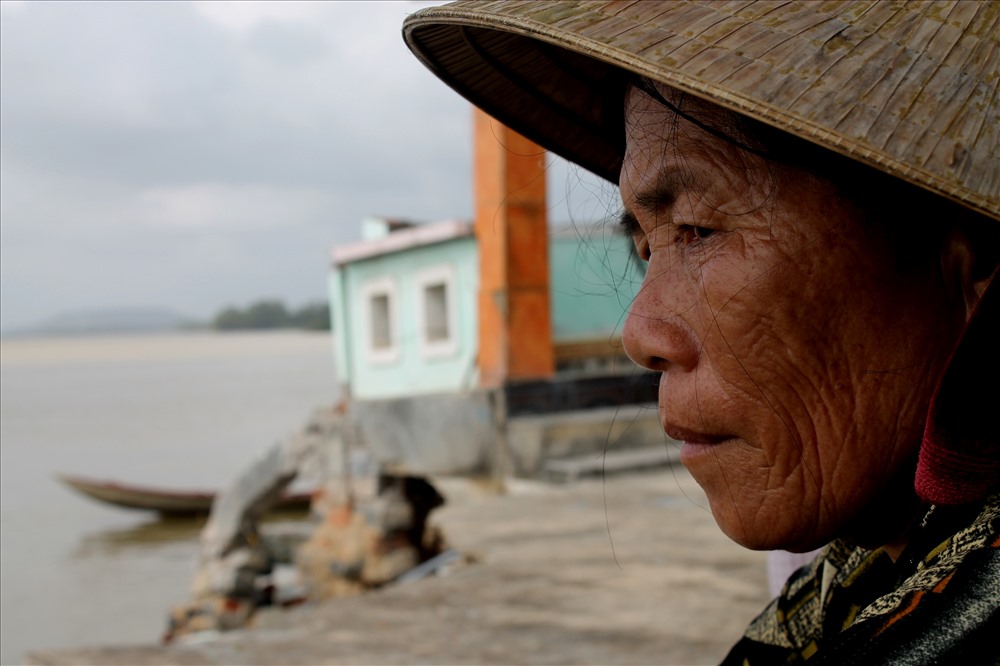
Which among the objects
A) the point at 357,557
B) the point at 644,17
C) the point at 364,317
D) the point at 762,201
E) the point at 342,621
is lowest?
the point at 357,557

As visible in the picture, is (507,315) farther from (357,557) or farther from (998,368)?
(998,368)

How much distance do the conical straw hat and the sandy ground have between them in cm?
171

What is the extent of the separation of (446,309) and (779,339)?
31.5 feet

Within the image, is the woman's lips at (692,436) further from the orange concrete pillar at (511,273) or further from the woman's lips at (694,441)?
the orange concrete pillar at (511,273)

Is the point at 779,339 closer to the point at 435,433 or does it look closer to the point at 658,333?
the point at 658,333

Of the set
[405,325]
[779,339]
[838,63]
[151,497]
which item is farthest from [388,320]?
[151,497]

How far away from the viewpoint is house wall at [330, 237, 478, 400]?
9836 millimetres

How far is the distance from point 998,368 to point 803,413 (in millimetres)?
209

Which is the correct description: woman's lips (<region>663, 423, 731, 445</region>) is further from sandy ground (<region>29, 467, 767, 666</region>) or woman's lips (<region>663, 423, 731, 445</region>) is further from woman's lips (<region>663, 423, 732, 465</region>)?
sandy ground (<region>29, 467, 767, 666</region>)

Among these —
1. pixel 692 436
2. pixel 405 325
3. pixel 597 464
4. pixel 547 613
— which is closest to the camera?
pixel 692 436

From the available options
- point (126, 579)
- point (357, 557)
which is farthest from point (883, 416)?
point (126, 579)

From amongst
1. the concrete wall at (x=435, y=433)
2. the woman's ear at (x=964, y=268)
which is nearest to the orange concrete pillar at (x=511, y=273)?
the concrete wall at (x=435, y=433)

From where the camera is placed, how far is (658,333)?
3.24ft

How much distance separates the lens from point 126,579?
1991cm
